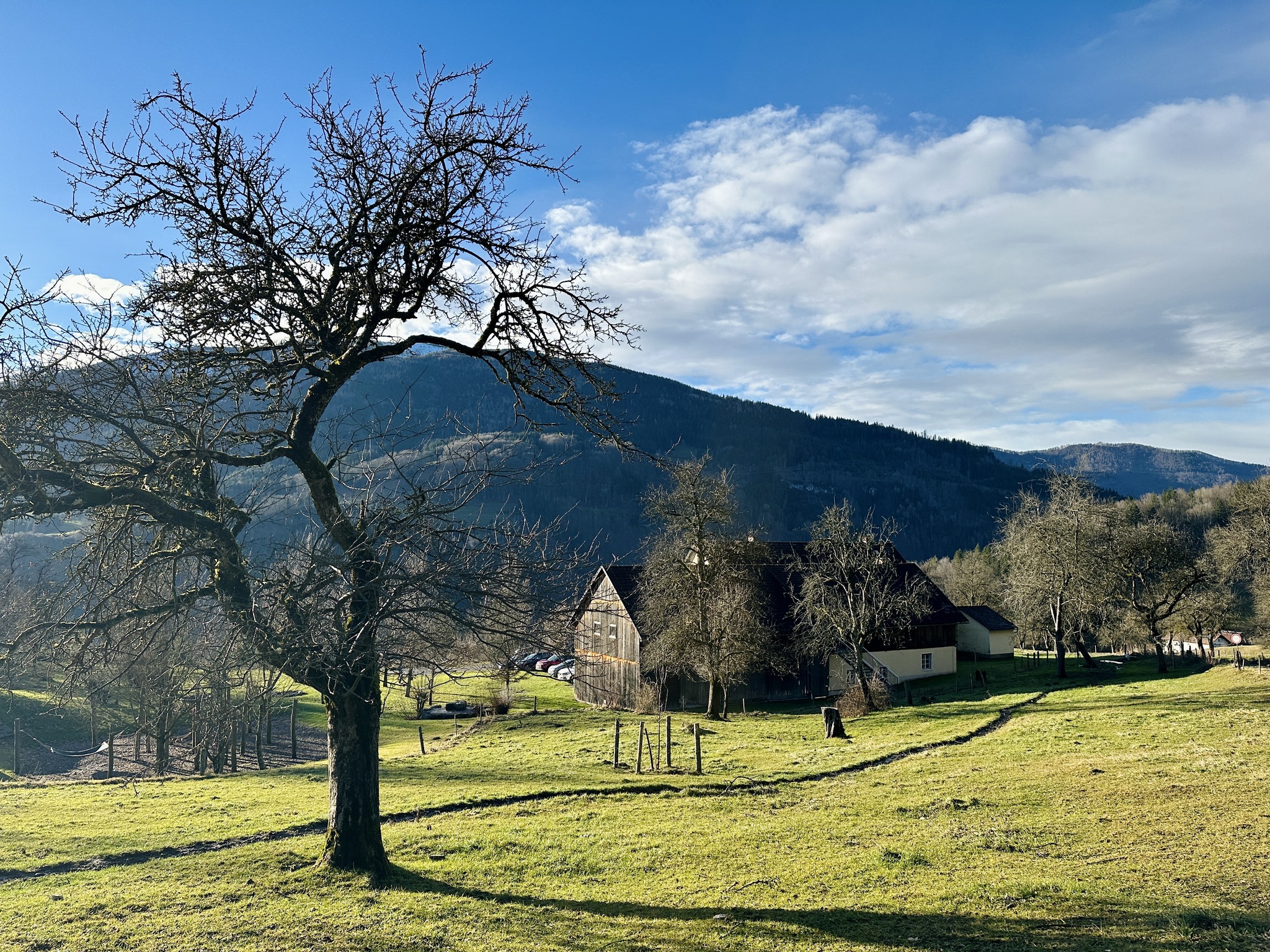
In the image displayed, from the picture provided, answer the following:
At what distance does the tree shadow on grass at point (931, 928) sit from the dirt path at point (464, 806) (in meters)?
7.68

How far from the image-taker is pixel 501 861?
12102 mm

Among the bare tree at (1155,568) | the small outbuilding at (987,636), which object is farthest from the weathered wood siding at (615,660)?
the small outbuilding at (987,636)

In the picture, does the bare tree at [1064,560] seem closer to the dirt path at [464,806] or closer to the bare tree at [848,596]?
the bare tree at [848,596]

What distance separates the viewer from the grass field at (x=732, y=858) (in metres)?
8.60

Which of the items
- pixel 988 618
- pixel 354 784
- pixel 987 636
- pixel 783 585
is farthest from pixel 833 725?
pixel 988 618

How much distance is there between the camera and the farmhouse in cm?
4384

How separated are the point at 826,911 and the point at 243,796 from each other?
58.8 ft

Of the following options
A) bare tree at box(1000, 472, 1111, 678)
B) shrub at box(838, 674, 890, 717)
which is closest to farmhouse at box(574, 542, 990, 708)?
shrub at box(838, 674, 890, 717)

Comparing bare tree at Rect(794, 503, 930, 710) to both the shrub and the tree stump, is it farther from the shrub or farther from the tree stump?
the tree stump

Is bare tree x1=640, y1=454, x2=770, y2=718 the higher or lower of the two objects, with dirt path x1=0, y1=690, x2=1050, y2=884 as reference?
higher

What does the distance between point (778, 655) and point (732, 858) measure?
3221cm

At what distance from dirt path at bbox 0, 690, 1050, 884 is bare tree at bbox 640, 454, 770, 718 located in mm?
12641

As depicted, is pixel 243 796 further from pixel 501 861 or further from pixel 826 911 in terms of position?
pixel 826 911

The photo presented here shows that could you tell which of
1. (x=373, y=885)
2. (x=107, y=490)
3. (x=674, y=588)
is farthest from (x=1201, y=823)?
(x=674, y=588)
